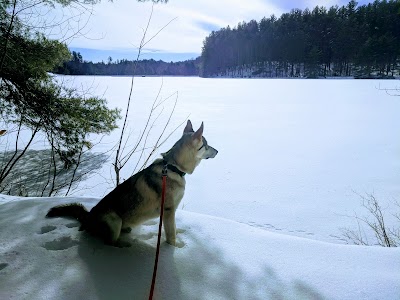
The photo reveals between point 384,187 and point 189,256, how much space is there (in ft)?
22.5

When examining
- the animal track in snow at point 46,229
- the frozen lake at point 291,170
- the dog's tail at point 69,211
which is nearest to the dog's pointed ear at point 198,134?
the dog's tail at point 69,211

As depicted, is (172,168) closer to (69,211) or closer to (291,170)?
(69,211)

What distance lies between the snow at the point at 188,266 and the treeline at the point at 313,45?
2659 inches

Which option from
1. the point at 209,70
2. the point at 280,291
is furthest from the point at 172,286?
the point at 209,70

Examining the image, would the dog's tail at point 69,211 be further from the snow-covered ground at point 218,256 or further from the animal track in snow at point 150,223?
the animal track in snow at point 150,223

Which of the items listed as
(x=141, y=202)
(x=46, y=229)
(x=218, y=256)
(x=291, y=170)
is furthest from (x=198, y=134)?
(x=291, y=170)

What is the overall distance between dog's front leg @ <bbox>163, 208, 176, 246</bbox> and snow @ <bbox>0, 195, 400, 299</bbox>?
0.24 feet

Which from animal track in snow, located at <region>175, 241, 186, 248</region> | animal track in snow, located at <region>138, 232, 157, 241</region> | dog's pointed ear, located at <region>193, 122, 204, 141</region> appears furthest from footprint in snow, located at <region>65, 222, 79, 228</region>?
dog's pointed ear, located at <region>193, 122, 204, 141</region>

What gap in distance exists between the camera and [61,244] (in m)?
2.57

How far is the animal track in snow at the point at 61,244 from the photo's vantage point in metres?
2.52

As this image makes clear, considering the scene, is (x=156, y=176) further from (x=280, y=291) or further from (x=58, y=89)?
(x=58, y=89)

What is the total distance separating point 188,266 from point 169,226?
1.67 ft

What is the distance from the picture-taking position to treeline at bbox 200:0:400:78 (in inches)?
2494

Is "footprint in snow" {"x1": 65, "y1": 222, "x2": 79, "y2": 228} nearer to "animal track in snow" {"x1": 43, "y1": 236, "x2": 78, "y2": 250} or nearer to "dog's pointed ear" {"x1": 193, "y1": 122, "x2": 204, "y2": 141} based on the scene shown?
"animal track in snow" {"x1": 43, "y1": 236, "x2": 78, "y2": 250}
